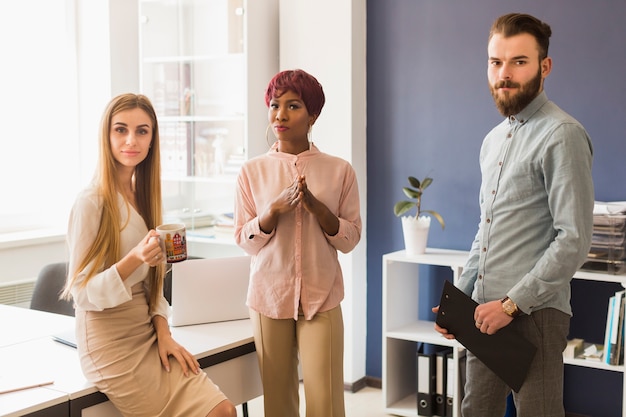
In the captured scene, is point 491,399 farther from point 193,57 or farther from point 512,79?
point 193,57

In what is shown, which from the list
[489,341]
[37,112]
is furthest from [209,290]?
[37,112]

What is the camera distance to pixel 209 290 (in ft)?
8.55

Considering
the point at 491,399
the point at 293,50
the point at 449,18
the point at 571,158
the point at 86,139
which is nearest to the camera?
the point at 571,158

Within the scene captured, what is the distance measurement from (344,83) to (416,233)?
934 millimetres

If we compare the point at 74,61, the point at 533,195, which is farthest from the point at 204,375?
the point at 74,61

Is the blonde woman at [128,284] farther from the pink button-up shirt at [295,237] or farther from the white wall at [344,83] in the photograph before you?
the white wall at [344,83]

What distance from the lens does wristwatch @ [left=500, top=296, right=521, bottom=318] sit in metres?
1.98

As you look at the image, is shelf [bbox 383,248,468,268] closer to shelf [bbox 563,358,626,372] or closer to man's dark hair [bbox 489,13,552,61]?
shelf [bbox 563,358,626,372]

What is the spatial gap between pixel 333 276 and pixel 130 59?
2485 millimetres

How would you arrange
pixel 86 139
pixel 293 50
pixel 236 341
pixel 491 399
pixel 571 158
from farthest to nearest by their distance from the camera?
pixel 86 139 → pixel 293 50 → pixel 236 341 → pixel 491 399 → pixel 571 158

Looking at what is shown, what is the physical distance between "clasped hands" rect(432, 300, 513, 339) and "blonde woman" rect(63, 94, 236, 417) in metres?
0.73

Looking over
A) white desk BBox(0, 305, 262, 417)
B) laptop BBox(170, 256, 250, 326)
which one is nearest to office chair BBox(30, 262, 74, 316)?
white desk BBox(0, 305, 262, 417)

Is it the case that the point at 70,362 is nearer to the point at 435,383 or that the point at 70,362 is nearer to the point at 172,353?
the point at 172,353

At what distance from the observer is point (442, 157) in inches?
157
